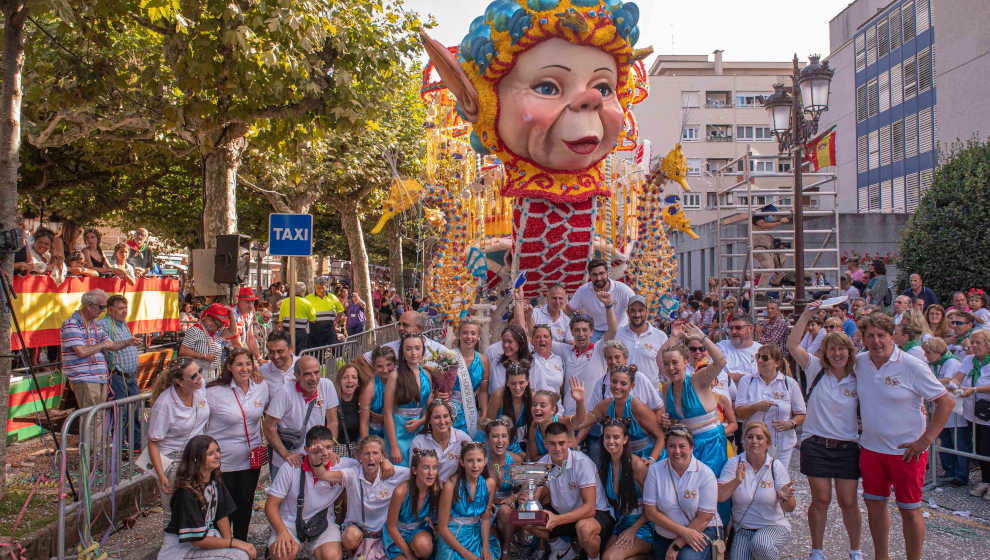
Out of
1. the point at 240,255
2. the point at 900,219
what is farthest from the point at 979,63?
the point at 240,255

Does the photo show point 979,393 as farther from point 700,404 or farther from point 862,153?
point 862,153

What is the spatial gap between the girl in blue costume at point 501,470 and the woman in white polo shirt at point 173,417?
1884 millimetres

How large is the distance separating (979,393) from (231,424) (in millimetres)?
5913

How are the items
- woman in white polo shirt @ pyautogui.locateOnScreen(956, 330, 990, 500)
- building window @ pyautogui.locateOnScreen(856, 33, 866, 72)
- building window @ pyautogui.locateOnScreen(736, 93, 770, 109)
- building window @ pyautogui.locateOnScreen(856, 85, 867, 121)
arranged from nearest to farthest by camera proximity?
woman in white polo shirt @ pyautogui.locateOnScreen(956, 330, 990, 500), building window @ pyautogui.locateOnScreen(856, 33, 866, 72), building window @ pyautogui.locateOnScreen(856, 85, 867, 121), building window @ pyautogui.locateOnScreen(736, 93, 770, 109)

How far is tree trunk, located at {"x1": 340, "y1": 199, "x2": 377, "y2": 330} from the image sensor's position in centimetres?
1744

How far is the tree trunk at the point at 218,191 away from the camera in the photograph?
9.06 m

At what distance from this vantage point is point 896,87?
25891mm

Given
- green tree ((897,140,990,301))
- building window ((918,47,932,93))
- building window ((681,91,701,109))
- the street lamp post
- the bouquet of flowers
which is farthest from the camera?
building window ((681,91,701,109))

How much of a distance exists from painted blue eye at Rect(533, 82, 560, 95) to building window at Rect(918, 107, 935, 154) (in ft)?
72.8

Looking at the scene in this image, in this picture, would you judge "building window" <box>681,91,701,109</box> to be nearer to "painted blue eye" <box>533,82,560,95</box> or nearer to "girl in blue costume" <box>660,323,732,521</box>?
"painted blue eye" <box>533,82,560,95</box>

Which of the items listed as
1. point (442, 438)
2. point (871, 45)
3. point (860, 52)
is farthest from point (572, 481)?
point (860, 52)

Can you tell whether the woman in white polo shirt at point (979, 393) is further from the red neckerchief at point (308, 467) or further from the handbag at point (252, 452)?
the handbag at point (252, 452)

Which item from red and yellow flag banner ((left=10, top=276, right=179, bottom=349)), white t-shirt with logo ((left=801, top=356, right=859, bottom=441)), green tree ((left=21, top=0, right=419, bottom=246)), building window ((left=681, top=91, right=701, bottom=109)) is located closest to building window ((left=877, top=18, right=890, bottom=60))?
building window ((left=681, top=91, right=701, bottom=109))

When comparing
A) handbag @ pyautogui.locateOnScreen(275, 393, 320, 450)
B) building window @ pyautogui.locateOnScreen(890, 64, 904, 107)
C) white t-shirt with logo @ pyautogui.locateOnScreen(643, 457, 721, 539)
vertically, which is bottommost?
white t-shirt with logo @ pyautogui.locateOnScreen(643, 457, 721, 539)
